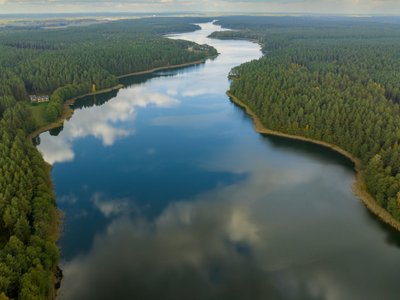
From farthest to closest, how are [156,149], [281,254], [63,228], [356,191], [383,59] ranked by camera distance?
[383,59] → [156,149] → [356,191] → [63,228] → [281,254]

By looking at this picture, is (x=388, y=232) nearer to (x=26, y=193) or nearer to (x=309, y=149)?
(x=309, y=149)

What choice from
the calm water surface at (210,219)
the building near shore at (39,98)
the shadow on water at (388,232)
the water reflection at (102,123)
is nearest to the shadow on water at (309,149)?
the calm water surface at (210,219)

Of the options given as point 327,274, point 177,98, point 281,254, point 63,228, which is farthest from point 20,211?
point 177,98

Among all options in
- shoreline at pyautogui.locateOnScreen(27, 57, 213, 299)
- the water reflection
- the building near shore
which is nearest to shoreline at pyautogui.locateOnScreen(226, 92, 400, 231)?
the water reflection

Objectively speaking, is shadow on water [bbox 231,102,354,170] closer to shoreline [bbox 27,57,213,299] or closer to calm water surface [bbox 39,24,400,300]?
calm water surface [bbox 39,24,400,300]

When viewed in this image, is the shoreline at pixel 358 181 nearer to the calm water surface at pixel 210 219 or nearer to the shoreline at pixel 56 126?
the calm water surface at pixel 210 219

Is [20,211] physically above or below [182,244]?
above

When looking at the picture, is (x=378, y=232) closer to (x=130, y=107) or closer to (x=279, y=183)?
(x=279, y=183)

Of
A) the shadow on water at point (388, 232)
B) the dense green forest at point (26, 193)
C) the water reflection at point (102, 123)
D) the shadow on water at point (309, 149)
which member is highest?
the dense green forest at point (26, 193)

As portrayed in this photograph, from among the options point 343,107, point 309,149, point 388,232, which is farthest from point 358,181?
point 343,107
